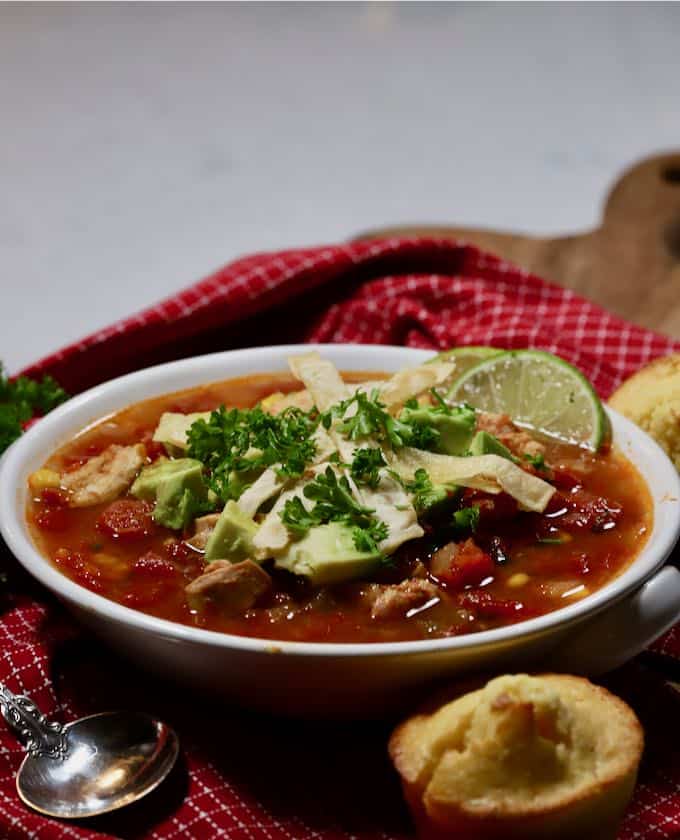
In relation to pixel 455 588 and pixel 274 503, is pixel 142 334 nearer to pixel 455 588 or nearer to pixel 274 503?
pixel 274 503

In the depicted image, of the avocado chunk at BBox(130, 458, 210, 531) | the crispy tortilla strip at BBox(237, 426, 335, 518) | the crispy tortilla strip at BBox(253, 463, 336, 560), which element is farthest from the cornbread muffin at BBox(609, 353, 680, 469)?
the avocado chunk at BBox(130, 458, 210, 531)

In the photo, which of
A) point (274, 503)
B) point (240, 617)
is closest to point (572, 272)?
point (274, 503)

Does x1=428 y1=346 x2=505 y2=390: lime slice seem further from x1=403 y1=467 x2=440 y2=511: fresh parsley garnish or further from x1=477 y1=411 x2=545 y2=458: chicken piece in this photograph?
x1=403 y1=467 x2=440 y2=511: fresh parsley garnish

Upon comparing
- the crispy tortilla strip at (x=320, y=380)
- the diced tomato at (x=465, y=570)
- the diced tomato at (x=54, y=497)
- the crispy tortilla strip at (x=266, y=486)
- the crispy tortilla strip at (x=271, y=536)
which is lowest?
the diced tomato at (x=465, y=570)

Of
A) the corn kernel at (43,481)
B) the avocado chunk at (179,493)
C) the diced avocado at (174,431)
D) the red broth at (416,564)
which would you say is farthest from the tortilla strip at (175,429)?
the corn kernel at (43,481)

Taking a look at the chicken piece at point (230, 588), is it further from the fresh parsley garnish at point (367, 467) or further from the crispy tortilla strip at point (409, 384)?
the crispy tortilla strip at point (409, 384)

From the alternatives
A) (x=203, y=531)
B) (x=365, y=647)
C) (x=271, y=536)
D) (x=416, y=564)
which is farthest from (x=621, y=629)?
(x=203, y=531)

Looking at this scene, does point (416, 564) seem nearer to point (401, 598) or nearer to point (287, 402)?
point (401, 598)
